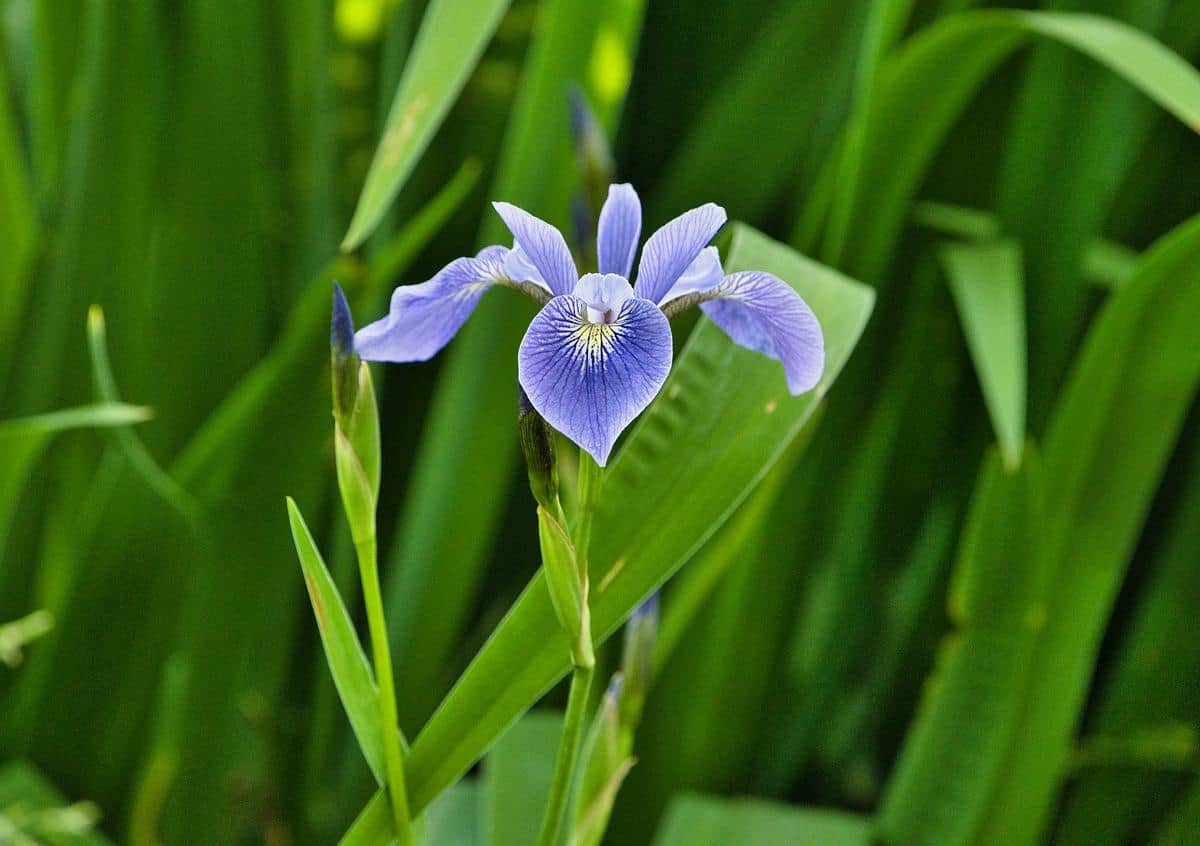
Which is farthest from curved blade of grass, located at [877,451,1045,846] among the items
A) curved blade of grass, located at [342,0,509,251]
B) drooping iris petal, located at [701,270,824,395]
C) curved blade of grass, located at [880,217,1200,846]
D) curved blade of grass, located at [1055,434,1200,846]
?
curved blade of grass, located at [342,0,509,251]

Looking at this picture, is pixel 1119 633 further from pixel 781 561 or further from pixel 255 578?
pixel 255 578

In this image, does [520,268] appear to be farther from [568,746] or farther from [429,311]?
[568,746]

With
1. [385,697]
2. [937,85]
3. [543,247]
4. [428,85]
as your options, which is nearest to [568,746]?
[385,697]

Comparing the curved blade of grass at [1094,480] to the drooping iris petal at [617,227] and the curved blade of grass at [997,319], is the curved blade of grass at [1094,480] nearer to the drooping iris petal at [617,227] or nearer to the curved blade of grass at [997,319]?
the curved blade of grass at [997,319]

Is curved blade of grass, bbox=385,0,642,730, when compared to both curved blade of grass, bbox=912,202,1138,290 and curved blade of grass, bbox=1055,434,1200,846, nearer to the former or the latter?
curved blade of grass, bbox=912,202,1138,290

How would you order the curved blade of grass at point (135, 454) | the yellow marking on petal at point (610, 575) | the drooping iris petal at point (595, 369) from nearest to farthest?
the drooping iris petal at point (595, 369)
the yellow marking on petal at point (610, 575)
the curved blade of grass at point (135, 454)

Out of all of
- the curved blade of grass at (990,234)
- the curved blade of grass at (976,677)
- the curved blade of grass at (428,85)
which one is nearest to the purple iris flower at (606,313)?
the curved blade of grass at (428,85)
